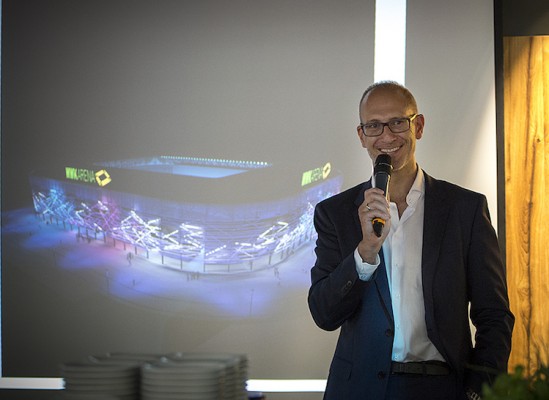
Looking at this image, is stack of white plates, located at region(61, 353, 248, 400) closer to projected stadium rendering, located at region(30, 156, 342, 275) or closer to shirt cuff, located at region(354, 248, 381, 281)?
shirt cuff, located at region(354, 248, 381, 281)

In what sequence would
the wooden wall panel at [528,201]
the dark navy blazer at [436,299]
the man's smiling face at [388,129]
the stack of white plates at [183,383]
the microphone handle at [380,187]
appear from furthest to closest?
the wooden wall panel at [528,201]
the man's smiling face at [388,129]
the dark navy blazer at [436,299]
the microphone handle at [380,187]
the stack of white plates at [183,383]

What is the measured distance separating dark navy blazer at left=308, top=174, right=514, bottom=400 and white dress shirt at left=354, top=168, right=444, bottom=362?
0.03m

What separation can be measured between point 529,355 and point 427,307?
253 cm

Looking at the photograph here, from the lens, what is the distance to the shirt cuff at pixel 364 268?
2279 mm

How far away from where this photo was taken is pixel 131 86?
477cm

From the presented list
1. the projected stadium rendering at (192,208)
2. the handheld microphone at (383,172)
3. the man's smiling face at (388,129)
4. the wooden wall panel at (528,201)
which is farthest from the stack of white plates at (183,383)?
the wooden wall panel at (528,201)

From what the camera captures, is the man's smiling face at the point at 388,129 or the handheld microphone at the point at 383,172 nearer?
the handheld microphone at the point at 383,172

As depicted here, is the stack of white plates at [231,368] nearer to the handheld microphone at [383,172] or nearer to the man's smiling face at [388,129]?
the handheld microphone at [383,172]

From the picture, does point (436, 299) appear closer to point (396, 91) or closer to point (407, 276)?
point (407, 276)

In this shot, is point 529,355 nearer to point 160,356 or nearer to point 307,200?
point 307,200

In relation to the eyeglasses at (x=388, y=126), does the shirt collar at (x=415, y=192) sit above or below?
below

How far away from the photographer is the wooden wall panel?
4613 millimetres

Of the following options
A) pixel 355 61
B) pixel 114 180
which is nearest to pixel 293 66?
pixel 355 61

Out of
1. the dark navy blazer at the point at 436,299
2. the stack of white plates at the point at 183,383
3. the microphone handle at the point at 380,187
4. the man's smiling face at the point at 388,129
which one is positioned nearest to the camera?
the stack of white plates at the point at 183,383
